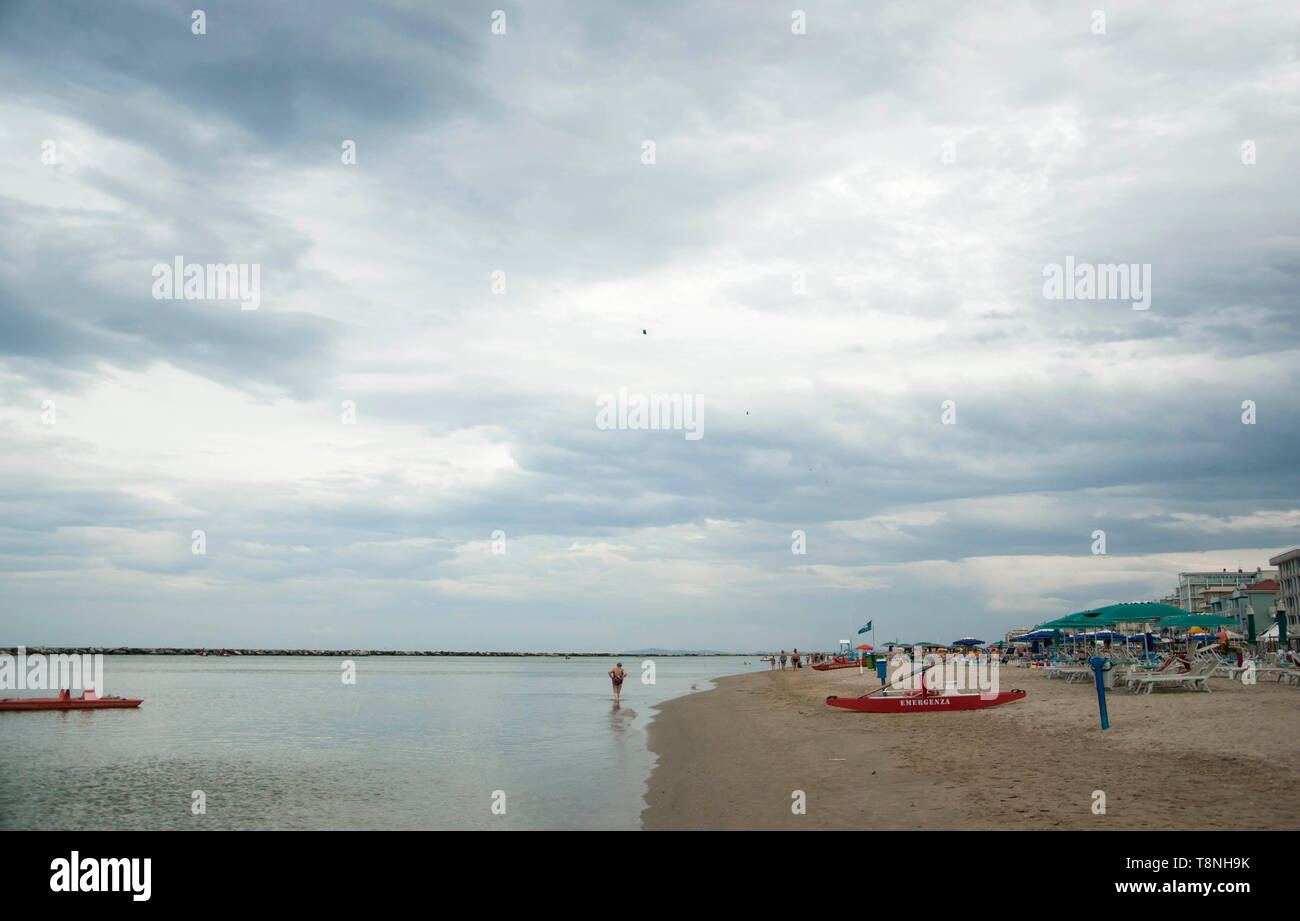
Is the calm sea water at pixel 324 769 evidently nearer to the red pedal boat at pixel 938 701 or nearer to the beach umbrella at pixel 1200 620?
the red pedal boat at pixel 938 701

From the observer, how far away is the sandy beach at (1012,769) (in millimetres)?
10359

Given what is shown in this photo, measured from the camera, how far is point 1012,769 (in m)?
13.7

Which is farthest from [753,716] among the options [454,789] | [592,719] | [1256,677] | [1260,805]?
[1260,805]

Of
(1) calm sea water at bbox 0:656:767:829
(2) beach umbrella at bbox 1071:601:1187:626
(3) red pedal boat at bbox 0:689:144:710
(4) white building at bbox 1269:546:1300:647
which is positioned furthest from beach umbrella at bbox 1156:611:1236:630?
(4) white building at bbox 1269:546:1300:647

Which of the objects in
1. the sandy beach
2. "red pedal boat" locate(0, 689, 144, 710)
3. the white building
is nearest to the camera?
the sandy beach

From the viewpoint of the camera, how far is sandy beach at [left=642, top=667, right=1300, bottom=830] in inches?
408

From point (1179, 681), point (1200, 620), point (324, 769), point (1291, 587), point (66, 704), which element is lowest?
point (1291, 587)

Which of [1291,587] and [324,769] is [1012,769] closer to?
[324,769]

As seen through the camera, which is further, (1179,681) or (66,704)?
(66,704)

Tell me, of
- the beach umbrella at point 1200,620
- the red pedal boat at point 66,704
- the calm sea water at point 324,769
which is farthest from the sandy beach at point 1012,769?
the red pedal boat at point 66,704

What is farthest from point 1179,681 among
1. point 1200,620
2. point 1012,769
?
point 1012,769

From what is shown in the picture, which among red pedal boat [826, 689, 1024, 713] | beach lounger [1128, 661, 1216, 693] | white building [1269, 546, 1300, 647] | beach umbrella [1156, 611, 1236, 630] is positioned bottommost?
white building [1269, 546, 1300, 647]

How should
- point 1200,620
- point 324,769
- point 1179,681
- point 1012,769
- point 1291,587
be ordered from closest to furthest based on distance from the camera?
1. point 1012,769
2. point 324,769
3. point 1179,681
4. point 1200,620
5. point 1291,587

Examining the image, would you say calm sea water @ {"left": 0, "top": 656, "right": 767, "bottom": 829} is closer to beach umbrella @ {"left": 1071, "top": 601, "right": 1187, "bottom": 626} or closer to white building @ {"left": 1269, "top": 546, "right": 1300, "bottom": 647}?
beach umbrella @ {"left": 1071, "top": 601, "right": 1187, "bottom": 626}
